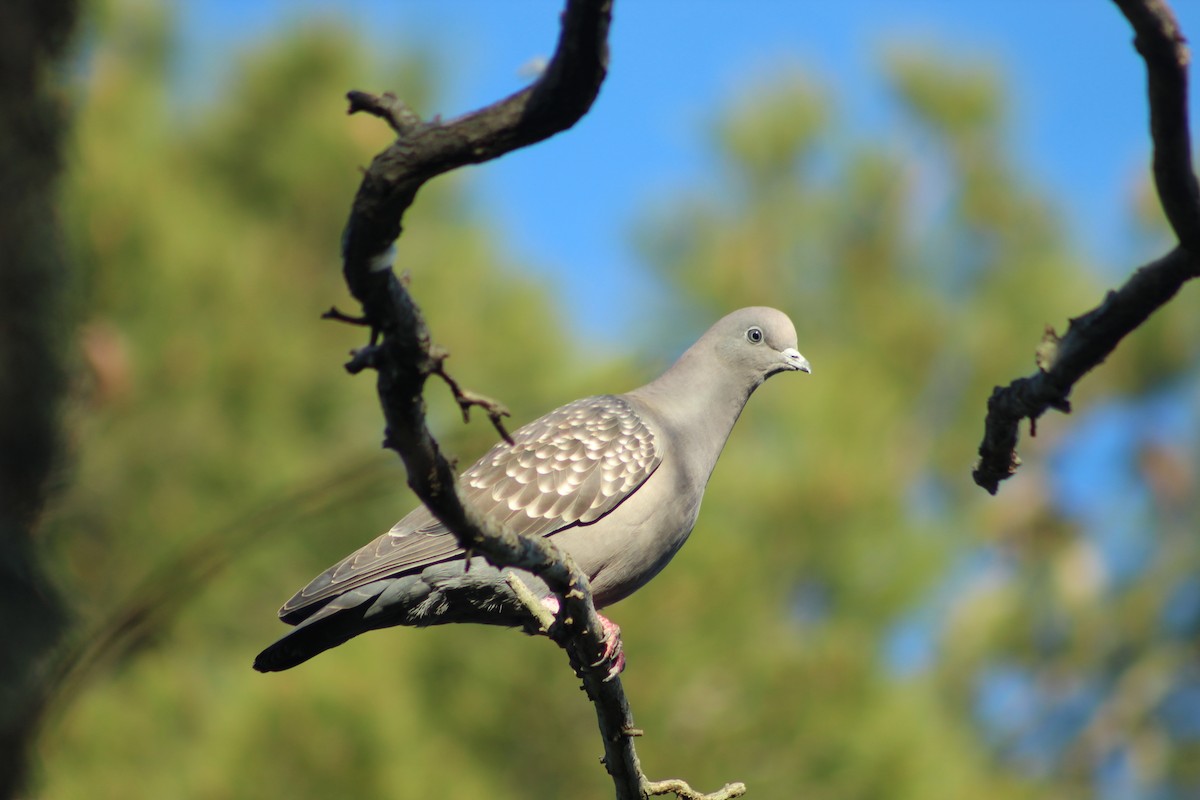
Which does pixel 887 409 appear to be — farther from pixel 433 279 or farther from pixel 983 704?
pixel 433 279

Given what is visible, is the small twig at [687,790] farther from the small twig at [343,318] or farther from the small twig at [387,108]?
the small twig at [387,108]

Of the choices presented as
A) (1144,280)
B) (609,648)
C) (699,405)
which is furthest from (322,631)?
(1144,280)

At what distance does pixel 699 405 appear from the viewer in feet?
12.3

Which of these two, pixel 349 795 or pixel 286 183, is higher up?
pixel 286 183

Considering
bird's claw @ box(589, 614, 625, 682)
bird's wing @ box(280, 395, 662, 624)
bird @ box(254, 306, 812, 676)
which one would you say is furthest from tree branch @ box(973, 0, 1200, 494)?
bird's wing @ box(280, 395, 662, 624)

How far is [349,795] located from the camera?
802 centimetres

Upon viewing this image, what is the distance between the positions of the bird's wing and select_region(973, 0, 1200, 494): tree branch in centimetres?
179

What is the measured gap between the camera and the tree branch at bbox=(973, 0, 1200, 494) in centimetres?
126

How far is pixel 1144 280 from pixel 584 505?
2169mm

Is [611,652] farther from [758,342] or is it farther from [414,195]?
[414,195]

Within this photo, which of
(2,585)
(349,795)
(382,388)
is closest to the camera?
(382,388)

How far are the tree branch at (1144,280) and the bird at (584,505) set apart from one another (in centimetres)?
126

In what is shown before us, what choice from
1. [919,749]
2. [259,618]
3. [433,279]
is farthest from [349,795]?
[433,279]

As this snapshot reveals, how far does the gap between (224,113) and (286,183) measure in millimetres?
1227
